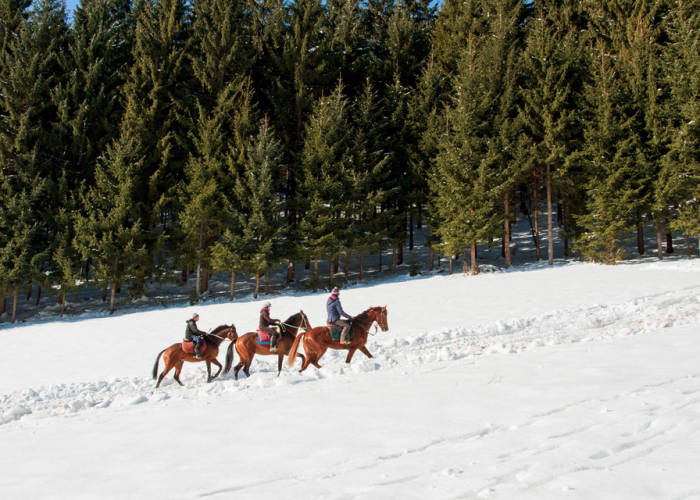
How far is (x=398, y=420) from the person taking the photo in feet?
23.1

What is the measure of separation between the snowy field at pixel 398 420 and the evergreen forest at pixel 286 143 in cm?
1289

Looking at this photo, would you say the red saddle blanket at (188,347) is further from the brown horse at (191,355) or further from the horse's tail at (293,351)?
the horse's tail at (293,351)

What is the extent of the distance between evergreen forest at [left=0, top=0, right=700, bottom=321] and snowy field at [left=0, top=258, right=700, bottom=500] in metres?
12.9

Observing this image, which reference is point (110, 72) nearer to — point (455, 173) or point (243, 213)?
point (243, 213)

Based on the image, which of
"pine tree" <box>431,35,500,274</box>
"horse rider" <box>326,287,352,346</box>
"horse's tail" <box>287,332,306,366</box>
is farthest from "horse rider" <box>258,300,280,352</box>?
"pine tree" <box>431,35,500,274</box>

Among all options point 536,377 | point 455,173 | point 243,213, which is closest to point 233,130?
point 243,213

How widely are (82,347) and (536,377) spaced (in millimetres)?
16116

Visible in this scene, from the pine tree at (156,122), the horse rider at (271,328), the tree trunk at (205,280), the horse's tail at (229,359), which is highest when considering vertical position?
the pine tree at (156,122)

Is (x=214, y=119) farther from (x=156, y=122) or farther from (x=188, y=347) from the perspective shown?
(x=188, y=347)

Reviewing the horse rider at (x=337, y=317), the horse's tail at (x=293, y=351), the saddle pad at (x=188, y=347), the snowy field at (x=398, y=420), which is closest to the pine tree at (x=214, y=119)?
the snowy field at (x=398, y=420)

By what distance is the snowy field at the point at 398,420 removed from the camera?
200 inches

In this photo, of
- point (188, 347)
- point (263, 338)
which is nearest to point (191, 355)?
point (188, 347)

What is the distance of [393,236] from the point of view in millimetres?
32188

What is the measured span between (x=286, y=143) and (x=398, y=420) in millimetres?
28138
